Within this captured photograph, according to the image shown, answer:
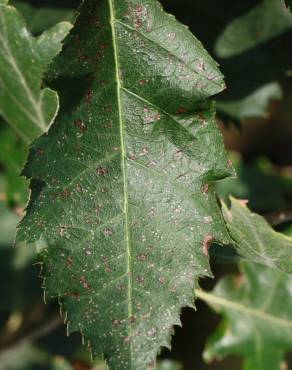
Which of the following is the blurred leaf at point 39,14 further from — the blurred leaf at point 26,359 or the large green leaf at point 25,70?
the blurred leaf at point 26,359

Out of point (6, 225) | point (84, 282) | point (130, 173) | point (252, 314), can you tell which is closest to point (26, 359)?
point (6, 225)

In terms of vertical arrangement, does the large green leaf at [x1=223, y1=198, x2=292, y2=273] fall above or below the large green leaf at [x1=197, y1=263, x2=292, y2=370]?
above

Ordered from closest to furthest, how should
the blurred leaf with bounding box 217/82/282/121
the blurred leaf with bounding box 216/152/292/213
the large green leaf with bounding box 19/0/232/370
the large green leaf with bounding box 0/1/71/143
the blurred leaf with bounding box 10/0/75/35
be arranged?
the large green leaf with bounding box 19/0/232/370 < the large green leaf with bounding box 0/1/71/143 < the blurred leaf with bounding box 10/0/75/35 < the blurred leaf with bounding box 217/82/282/121 < the blurred leaf with bounding box 216/152/292/213

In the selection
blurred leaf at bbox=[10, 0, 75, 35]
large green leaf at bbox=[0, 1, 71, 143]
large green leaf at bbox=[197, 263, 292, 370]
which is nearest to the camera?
large green leaf at bbox=[0, 1, 71, 143]

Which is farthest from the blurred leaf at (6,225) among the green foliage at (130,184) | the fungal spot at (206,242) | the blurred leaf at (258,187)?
the fungal spot at (206,242)

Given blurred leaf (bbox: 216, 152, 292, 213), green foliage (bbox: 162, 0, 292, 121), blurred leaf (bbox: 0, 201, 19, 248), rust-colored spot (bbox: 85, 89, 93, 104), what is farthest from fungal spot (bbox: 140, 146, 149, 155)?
Result: blurred leaf (bbox: 0, 201, 19, 248)

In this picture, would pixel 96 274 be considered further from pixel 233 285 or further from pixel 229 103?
pixel 233 285

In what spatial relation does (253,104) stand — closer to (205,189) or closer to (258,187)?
(205,189)

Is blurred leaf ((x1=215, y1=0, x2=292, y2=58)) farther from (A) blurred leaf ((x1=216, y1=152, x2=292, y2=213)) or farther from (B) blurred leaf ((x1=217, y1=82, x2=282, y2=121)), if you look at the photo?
(A) blurred leaf ((x1=216, y1=152, x2=292, y2=213))
